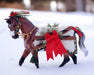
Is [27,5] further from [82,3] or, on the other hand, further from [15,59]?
[15,59]

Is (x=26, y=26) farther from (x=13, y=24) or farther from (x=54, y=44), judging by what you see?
(x=54, y=44)

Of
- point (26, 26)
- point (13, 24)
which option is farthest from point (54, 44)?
point (13, 24)

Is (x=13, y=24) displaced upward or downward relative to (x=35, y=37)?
upward

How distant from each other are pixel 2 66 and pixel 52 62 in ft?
2.00

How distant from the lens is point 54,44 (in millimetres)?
1882

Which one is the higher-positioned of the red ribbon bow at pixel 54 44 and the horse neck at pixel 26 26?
the horse neck at pixel 26 26

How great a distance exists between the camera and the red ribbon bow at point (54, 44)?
1.87 metres

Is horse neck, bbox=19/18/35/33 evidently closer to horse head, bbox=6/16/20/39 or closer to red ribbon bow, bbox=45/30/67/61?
horse head, bbox=6/16/20/39

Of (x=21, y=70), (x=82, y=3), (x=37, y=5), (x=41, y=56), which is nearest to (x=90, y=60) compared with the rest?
(x=41, y=56)

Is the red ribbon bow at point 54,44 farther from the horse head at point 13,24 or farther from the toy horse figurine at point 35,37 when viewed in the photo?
the horse head at point 13,24

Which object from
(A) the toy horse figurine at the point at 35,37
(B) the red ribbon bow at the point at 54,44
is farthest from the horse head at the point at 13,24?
(B) the red ribbon bow at the point at 54,44

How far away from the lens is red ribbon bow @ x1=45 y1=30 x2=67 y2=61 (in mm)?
1865

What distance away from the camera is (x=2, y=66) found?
6.89 feet

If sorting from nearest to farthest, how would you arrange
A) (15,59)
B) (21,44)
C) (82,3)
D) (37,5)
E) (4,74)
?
(4,74), (15,59), (21,44), (82,3), (37,5)
